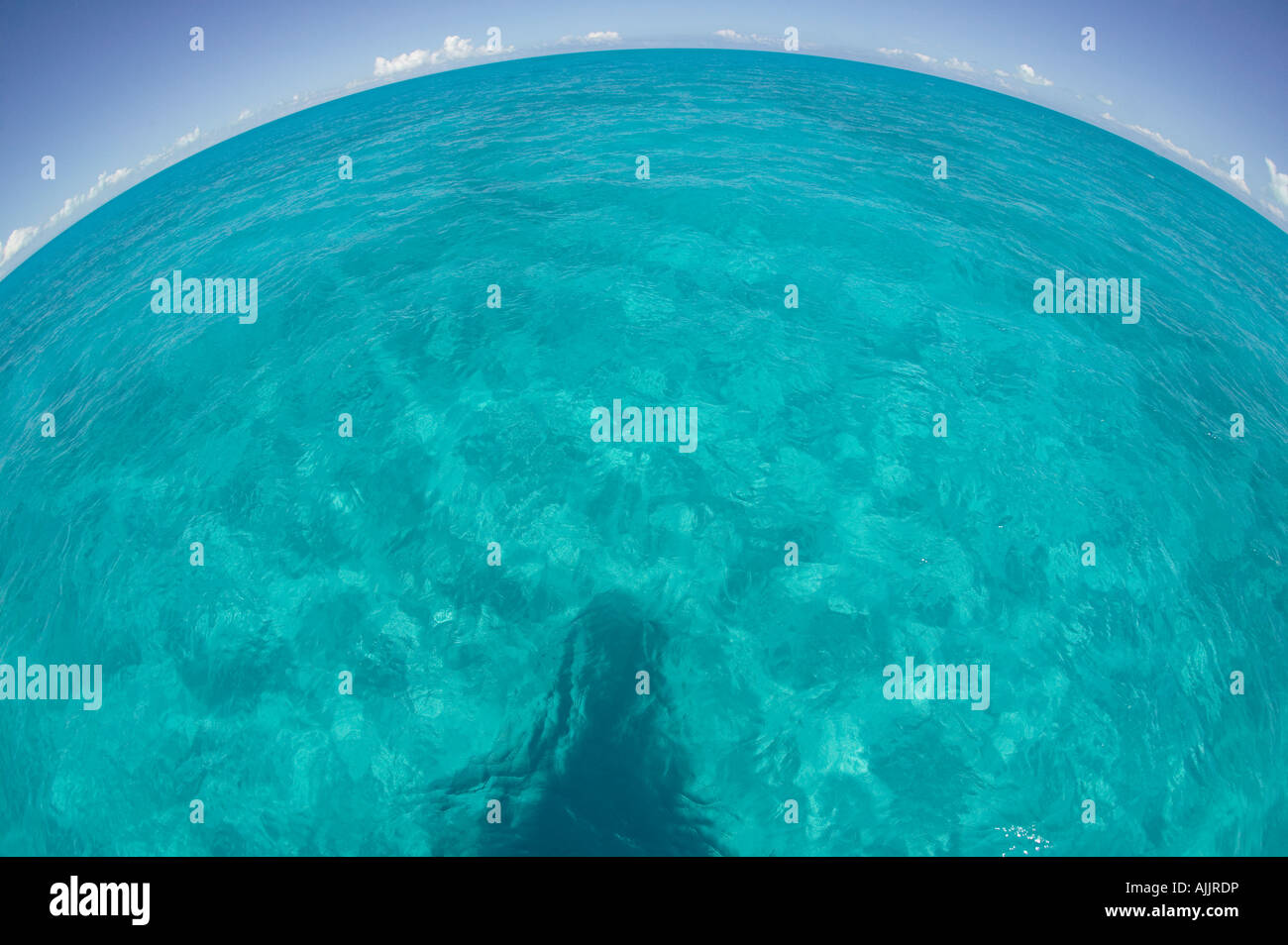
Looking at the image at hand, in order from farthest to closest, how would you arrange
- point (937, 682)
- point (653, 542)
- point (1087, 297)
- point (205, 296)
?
point (205, 296)
point (1087, 297)
point (653, 542)
point (937, 682)

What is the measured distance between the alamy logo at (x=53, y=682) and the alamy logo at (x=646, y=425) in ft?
51.2

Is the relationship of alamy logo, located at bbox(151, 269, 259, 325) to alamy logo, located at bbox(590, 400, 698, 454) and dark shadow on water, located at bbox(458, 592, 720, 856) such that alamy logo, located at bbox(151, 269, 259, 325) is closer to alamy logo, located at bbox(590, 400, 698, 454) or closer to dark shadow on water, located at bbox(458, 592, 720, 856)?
alamy logo, located at bbox(590, 400, 698, 454)

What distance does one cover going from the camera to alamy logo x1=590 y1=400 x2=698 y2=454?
19.4m

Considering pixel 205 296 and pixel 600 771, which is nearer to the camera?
pixel 600 771

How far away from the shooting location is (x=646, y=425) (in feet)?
65.6

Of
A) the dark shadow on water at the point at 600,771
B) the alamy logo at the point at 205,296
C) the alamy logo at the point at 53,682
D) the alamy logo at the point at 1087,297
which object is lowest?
the dark shadow on water at the point at 600,771

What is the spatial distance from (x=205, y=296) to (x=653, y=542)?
29.0 m

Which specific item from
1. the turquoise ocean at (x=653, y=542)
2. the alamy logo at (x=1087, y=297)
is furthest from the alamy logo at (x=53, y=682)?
the alamy logo at (x=1087, y=297)

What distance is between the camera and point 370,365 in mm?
22172

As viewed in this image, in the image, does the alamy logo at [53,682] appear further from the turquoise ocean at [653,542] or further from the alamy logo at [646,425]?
the alamy logo at [646,425]

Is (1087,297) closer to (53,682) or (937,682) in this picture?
(937,682)

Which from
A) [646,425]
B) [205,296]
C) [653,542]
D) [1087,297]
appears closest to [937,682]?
[653,542]

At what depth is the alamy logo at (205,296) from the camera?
26844 mm

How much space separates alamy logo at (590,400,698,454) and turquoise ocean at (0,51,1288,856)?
1.64ft
